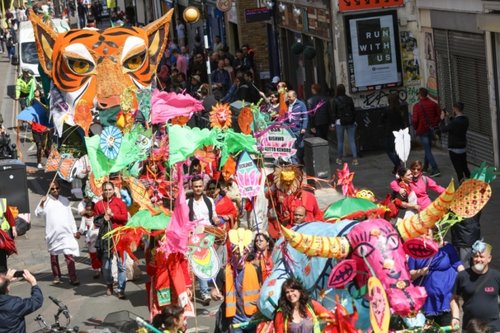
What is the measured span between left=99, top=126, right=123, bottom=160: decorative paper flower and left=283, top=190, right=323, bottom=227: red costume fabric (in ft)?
10.5

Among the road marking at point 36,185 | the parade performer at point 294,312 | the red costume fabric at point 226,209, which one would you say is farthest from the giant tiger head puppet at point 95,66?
the parade performer at point 294,312

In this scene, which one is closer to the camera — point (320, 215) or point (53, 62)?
point (320, 215)

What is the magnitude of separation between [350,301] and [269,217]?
4.81 m

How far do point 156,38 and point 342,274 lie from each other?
14.1 m

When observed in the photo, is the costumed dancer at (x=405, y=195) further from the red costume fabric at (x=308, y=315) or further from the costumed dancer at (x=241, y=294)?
the red costume fabric at (x=308, y=315)

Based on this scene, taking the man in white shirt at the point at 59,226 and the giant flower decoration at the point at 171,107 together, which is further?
the giant flower decoration at the point at 171,107

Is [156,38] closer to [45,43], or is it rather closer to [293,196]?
[45,43]

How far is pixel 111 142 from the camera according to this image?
18.3m

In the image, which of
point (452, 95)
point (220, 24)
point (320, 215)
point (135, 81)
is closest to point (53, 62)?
point (135, 81)

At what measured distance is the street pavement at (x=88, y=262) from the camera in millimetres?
16688

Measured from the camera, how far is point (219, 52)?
1469 inches

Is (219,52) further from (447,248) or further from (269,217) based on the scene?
(447,248)

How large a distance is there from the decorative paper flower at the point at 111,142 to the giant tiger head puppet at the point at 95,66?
4583 mm

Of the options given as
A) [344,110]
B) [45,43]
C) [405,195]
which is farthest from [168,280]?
[344,110]
